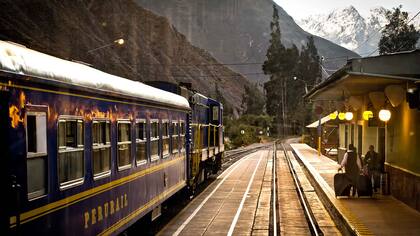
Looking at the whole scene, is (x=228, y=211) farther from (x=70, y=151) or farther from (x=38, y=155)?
(x=38, y=155)

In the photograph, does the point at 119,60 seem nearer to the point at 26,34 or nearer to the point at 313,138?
the point at 26,34

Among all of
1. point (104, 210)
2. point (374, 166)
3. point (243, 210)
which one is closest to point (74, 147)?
point (104, 210)

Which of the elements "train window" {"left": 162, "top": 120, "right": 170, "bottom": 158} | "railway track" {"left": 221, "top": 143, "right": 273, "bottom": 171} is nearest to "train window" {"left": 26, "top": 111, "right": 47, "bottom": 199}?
"train window" {"left": 162, "top": 120, "right": 170, "bottom": 158}

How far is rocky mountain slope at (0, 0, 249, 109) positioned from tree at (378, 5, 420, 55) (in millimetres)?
38603

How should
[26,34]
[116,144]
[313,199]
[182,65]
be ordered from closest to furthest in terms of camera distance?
[116,144], [313,199], [26,34], [182,65]

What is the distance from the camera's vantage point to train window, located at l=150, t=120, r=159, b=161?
1140cm

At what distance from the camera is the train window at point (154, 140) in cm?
1140

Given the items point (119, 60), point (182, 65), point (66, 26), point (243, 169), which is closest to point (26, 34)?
point (66, 26)

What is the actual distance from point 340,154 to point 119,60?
69.8 m

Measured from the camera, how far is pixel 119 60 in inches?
3856

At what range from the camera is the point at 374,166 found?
18.4m

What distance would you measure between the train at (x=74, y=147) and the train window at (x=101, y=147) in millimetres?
13

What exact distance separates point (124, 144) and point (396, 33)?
82.6 metres

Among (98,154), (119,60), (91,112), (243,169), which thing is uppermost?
(119,60)
